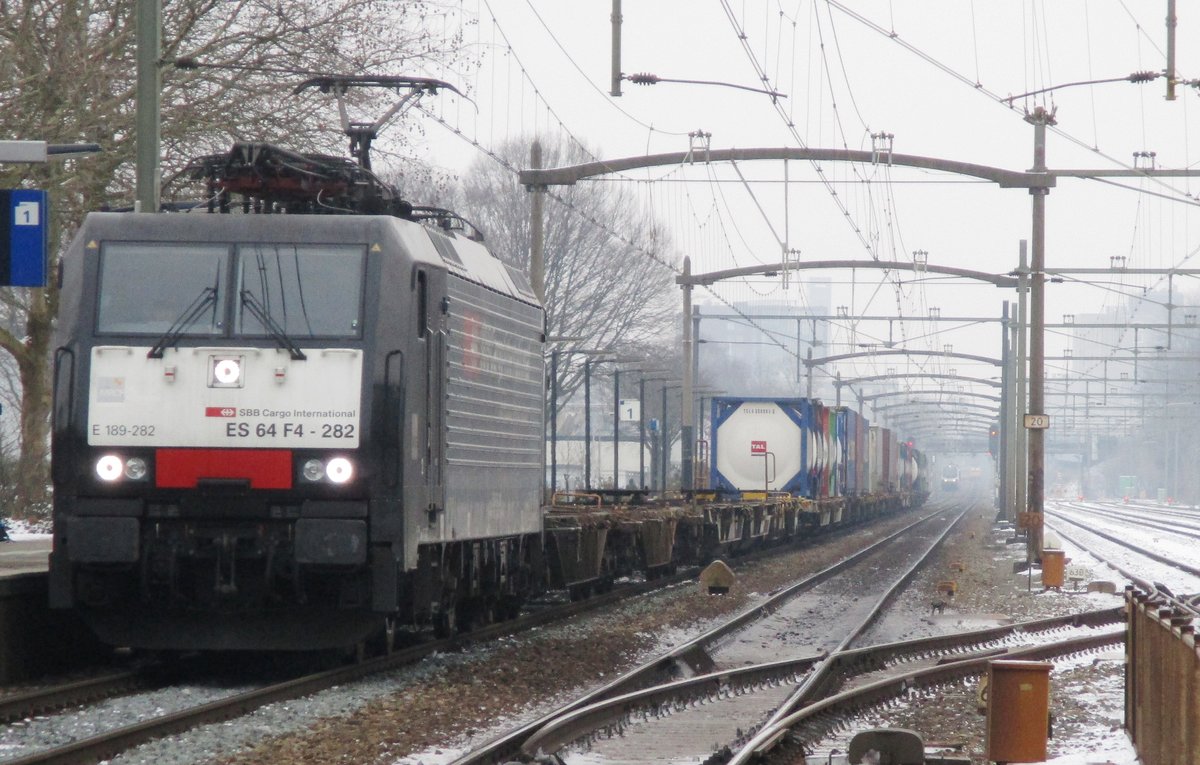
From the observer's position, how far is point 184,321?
11.7 metres

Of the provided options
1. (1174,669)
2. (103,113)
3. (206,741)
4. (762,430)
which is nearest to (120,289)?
(206,741)

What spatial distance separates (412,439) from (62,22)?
13163mm

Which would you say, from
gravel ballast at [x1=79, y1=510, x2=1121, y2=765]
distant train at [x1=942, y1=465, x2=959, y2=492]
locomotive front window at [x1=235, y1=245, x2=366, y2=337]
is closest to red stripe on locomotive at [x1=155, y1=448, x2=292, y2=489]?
locomotive front window at [x1=235, y1=245, x2=366, y2=337]

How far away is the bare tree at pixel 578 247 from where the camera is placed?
2051 inches

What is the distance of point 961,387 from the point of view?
295 feet

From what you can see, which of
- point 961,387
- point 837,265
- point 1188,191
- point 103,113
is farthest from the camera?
point 961,387

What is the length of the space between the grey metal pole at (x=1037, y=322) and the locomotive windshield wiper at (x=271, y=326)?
715 inches

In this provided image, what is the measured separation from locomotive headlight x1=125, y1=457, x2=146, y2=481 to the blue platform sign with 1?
1403 millimetres

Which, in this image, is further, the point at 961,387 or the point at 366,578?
the point at 961,387

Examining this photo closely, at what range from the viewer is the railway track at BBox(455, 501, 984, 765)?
9.22 meters

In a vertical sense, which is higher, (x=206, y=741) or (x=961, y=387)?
(x=961, y=387)

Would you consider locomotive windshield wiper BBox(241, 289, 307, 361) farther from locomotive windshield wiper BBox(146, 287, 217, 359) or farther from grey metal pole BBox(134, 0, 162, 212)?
grey metal pole BBox(134, 0, 162, 212)

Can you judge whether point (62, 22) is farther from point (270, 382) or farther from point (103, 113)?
point (270, 382)

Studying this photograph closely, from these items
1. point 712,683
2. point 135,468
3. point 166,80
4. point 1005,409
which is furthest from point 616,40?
point 1005,409
